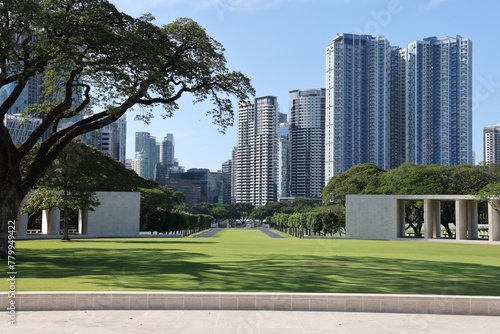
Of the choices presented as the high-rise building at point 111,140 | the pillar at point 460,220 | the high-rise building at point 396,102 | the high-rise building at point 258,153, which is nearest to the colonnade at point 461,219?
the pillar at point 460,220

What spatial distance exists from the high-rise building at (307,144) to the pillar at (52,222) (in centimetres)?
10195

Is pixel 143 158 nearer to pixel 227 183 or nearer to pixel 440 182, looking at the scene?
pixel 227 183

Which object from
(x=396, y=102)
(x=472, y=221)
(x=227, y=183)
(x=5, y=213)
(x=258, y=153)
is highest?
(x=396, y=102)

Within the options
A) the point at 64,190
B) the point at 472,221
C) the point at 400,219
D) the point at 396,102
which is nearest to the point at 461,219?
the point at 472,221

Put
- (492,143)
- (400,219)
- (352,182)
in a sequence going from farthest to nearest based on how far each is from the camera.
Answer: (492,143) < (352,182) < (400,219)

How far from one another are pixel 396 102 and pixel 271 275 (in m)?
92.7

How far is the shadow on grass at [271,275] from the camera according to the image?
11000 mm

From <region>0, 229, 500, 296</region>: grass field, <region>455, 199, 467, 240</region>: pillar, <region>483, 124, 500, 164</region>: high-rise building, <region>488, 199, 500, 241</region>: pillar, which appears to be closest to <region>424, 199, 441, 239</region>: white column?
<region>455, 199, 467, 240</region>: pillar

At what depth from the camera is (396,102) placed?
329ft

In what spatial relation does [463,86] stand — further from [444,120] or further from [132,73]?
[132,73]

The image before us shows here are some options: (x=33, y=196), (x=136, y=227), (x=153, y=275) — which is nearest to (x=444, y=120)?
(x=136, y=227)

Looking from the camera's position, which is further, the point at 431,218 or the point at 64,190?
the point at 431,218

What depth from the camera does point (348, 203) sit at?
44969 millimetres

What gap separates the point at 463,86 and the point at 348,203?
5327 cm
